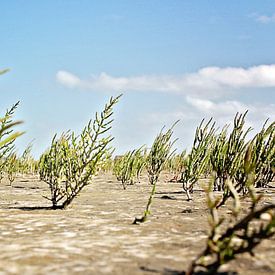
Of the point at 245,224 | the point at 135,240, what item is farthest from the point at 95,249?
the point at 245,224

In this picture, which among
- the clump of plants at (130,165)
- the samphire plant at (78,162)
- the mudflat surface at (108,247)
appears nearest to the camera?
the mudflat surface at (108,247)

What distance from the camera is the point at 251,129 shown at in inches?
260

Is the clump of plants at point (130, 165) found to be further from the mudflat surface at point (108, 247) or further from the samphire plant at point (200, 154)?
the mudflat surface at point (108, 247)

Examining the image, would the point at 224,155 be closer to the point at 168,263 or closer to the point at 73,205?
the point at 73,205

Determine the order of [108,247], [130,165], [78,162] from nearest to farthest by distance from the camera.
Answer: [108,247] → [78,162] → [130,165]

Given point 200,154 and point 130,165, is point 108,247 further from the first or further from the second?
point 130,165

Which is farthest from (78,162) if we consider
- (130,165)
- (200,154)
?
(130,165)

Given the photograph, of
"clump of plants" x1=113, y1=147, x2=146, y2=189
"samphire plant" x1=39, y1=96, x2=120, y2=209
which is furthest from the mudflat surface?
"clump of plants" x1=113, y1=147, x2=146, y2=189

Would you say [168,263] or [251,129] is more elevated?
[251,129]

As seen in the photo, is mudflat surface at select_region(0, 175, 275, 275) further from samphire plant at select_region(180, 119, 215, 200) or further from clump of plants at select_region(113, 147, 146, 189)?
clump of plants at select_region(113, 147, 146, 189)

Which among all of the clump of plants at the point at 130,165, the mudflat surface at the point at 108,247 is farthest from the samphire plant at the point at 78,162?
the clump of plants at the point at 130,165

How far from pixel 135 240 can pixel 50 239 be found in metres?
0.56

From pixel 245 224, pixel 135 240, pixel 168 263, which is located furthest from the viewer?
pixel 135 240

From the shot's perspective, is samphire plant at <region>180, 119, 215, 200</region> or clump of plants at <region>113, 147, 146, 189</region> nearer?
samphire plant at <region>180, 119, 215, 200</region>
